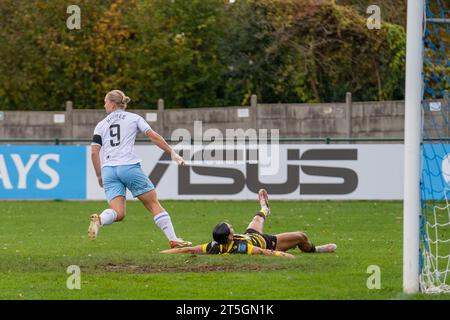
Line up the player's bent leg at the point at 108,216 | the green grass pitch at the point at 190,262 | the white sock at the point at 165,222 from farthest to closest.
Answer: the white sock at the point at 165,222 → the player's bent leg at the point at 108,216 → the green grass pitch at the point at 190,262

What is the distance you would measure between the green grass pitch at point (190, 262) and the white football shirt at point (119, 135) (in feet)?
3.97

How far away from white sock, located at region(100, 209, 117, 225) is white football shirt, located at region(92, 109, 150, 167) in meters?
0.64

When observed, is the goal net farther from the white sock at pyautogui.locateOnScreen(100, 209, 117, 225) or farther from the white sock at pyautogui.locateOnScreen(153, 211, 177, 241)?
the white sock at pyautogui.locateOnScreen(100, 209, 117, 225)

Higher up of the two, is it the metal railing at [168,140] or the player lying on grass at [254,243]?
the metal railing at [168,140]

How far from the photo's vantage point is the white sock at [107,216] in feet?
40.9

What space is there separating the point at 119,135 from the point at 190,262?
1.95 meters

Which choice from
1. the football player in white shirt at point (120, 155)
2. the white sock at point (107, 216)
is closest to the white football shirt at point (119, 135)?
the football player in white shirt at point (120, 155)

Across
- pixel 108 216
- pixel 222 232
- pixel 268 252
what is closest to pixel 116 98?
pixel 108 216

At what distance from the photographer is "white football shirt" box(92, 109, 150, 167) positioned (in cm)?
1295

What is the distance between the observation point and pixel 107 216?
12.6 m

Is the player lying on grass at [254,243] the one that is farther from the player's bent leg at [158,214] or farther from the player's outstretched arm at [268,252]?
the player's bent leg at [158,214]

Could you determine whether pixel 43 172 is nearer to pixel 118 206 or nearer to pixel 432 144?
pixel 118 206
